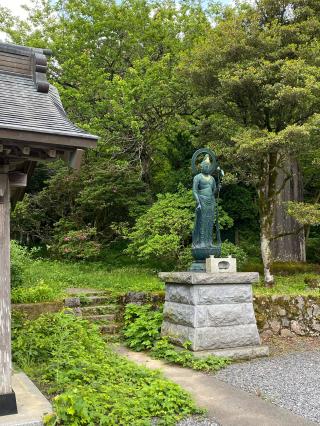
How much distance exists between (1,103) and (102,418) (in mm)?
3054

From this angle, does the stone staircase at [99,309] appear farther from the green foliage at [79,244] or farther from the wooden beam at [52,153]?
the wooden beam at [52,153]

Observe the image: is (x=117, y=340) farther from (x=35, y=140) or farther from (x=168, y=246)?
(x=35, y=140)

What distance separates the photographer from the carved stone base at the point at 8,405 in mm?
4066

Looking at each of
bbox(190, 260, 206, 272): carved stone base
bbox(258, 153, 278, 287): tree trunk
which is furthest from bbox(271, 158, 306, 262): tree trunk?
bbox(190, 260, 206, 272): carved stone base

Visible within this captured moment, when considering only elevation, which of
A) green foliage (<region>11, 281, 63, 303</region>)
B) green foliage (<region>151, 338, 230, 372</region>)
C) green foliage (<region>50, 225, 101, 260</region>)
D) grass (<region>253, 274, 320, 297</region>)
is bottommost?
green foliage (<region>151, 338, 230, 372</region>)

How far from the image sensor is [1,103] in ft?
13.6

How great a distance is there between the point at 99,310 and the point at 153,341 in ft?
5.21

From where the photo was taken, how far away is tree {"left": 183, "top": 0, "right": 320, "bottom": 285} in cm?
1051

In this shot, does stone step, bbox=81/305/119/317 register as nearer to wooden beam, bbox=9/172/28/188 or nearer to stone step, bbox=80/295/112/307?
stone step, bbox=80/295/112/307

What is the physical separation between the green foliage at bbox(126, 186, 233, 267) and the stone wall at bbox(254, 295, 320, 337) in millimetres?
3421

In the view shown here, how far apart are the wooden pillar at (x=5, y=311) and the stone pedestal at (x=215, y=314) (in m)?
3.31

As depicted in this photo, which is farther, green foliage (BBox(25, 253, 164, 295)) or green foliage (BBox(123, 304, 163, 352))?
green foliage (BBox(25, 253, 164, 295))

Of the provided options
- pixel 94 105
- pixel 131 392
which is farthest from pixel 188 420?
pixel 94 105

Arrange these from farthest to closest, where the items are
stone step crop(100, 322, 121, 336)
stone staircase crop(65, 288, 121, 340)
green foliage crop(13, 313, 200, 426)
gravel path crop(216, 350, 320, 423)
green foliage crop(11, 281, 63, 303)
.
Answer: stone staircase crop(65, 288, 121, 340) → stone step crop(100, 322, 121, 336) → green foliage crop(11, 281, 63, 303) → gravel path crop(216, 350, 320, 423) → green foliage crop(13, 313, 200, 426)
